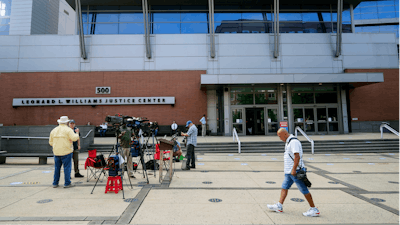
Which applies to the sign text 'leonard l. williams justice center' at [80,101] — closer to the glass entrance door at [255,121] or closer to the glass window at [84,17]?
the glass entrance door at [255,121]

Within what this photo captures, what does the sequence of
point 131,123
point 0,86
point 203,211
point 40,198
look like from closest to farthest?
point 203,211
point 40,198
point 131,123
point 0,86

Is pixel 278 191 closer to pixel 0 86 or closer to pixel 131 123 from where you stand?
pixel 131 123

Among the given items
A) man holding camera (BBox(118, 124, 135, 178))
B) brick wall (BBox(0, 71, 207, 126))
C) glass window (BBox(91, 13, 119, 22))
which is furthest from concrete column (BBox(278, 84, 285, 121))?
glass window (BBox(91, 13, 119, 22))

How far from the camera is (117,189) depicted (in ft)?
15.3

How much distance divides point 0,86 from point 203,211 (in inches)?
861

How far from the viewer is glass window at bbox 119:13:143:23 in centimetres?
1845

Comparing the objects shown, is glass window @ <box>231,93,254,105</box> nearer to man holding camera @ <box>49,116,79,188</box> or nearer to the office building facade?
the office building facade

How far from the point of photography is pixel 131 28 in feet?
60.0

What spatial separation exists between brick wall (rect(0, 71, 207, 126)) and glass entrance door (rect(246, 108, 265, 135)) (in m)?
3.83

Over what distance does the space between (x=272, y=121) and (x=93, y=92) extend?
15.1 meters

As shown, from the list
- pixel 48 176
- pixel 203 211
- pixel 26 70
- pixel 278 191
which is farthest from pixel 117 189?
pixel 26 70

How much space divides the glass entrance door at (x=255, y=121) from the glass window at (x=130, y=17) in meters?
12.5

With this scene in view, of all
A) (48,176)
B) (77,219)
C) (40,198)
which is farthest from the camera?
(48,176)

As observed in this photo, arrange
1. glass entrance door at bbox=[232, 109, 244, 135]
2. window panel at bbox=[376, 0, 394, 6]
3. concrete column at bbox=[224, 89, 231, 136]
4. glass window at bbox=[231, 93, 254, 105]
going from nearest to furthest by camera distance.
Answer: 1. concrete column at bbox=[224, 89, 231, 136]
2. glass entrance door at bbox=[232, 109, 244, 135]
3. glass window at bbox=[231, 93, 254, 105]
4. window panel at bbox=[376, 0, 394, 6]
